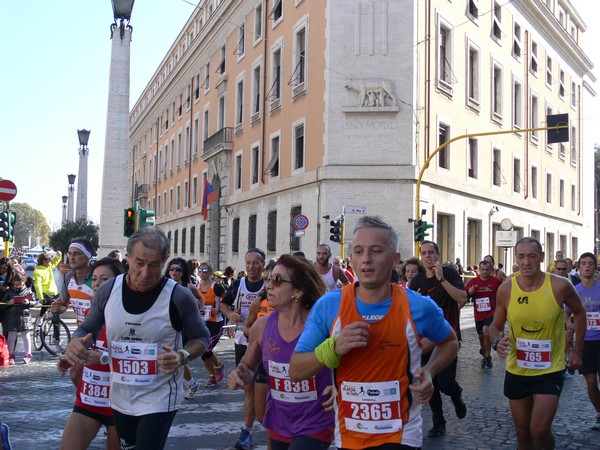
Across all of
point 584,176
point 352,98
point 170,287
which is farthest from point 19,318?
point 584,176

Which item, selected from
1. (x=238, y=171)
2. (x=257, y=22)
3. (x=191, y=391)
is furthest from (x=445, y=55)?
(x=191, y=391)

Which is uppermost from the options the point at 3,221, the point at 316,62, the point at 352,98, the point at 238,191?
the point at 316,62

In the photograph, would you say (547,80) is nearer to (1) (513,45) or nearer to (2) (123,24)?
(1) (513,45)

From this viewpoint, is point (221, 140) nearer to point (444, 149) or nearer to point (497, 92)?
point (444, 149)

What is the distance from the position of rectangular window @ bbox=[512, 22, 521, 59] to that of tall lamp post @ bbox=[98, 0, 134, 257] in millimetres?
19308

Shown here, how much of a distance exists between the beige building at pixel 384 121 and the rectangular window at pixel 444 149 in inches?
1.8

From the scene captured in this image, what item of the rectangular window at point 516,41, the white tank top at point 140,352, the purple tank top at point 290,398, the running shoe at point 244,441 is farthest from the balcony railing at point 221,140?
the white tank top at point 140,352

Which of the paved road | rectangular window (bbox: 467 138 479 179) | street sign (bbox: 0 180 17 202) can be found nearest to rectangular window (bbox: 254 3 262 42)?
rectangular window (bbox: 467 138 479 179)

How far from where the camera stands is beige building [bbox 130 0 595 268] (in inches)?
945

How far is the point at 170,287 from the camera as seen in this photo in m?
3.92

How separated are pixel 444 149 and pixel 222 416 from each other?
66.5ft

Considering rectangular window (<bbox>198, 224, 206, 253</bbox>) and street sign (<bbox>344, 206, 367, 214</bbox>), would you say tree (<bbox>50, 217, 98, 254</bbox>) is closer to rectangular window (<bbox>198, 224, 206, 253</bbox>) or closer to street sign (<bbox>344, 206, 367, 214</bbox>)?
rectangular window (<bbox>198, 224, 206, 253</bbox>)

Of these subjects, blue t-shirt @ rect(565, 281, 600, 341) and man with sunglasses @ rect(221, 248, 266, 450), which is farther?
man with sunglasses @ rect(221, 248, 266, 450)

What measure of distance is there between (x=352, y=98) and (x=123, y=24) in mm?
8255
